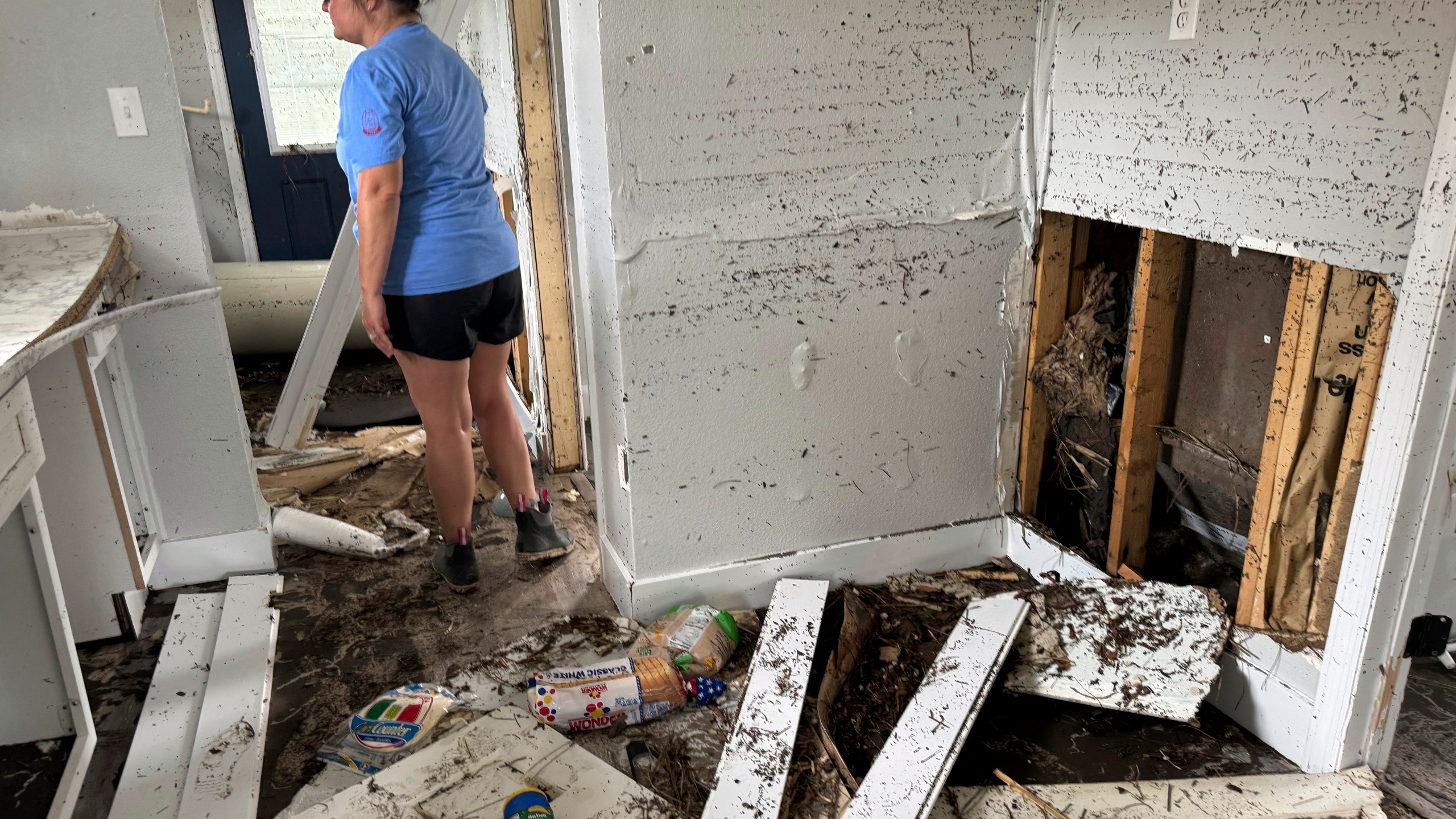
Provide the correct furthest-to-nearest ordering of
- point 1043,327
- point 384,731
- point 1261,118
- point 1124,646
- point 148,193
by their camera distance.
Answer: point 1043,327
point 148,193
point 1124,646
point 384,731
point 1261,118

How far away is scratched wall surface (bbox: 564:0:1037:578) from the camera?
6.44ft

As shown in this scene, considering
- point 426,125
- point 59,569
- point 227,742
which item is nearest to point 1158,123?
point 426,125

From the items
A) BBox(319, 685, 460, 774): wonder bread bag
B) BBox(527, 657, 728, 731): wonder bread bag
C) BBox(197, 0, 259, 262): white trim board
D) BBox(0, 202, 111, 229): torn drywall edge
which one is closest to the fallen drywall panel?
BBox(527, 657, 728, 731): wonder bread bag

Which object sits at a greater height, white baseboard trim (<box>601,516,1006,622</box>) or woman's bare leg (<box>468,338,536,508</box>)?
woman's bare leg (<box>468,338,536,508</box>)

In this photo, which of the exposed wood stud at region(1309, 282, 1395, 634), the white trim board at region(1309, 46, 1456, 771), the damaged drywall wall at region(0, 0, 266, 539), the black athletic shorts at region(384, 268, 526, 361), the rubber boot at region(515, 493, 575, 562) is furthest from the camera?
the rubber boot at region(515, 493, 575, 562)

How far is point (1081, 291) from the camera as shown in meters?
2.36

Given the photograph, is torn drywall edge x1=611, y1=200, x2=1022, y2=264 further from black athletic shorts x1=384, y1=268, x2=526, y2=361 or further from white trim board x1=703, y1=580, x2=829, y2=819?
white trim board x1=703, y1=580, x2=829, y2=819

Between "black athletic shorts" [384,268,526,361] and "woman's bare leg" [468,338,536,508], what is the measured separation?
0.10 metres

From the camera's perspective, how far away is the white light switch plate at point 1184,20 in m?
1.77

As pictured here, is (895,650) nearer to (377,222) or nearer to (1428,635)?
(1428,635)

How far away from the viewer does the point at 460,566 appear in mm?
2533

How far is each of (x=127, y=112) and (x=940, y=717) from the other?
2161 mm

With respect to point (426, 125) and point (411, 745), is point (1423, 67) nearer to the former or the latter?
point (426, 125)

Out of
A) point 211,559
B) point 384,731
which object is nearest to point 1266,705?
point 384,731
